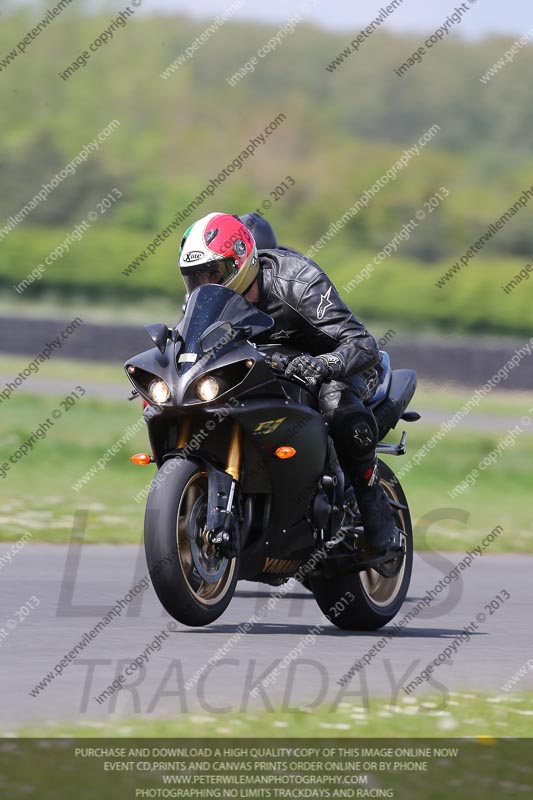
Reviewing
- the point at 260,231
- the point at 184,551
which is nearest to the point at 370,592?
the point at 184,551

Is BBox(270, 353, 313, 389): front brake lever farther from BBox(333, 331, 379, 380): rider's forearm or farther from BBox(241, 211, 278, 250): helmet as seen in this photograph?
BBox(241, 211, 278, 250): helmet

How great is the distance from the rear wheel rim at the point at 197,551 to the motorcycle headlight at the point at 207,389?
334mm

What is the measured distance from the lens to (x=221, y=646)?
6891mm

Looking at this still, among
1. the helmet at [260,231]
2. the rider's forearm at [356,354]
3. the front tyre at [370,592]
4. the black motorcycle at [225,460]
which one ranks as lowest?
the front tyre at [370,592]

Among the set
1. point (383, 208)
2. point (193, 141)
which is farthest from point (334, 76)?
point (383, 208)

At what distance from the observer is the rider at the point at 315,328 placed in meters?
7.02

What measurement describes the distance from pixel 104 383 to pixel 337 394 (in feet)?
69.7

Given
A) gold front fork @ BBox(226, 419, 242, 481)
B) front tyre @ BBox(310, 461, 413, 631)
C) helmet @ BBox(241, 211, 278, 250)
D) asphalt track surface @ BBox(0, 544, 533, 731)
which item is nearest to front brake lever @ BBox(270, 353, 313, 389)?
gold front fork @ BBox(226, 419, 242, 481)

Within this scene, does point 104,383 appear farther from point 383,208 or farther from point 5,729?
point 383,208

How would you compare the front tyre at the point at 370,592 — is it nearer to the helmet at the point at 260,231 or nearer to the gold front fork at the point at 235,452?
the gold front fork at the point at 235,452

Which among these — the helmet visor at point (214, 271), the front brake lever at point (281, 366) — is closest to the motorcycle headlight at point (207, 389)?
the front brake lever at point (281, 366)

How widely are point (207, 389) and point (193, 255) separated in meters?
0.68
